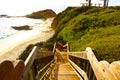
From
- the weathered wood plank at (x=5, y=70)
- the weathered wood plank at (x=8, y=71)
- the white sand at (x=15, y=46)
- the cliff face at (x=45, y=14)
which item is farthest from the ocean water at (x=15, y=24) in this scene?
the weathered wood plank at (x=5, y=70)

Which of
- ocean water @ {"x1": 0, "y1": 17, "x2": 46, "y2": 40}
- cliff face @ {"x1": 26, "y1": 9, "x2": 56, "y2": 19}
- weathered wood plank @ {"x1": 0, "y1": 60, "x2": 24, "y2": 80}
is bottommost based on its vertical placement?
ocean water @ {"x1": 0, "y1": 17, "x2": 46, "y2": 40}

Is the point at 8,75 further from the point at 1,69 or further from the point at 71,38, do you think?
the point at 71,38

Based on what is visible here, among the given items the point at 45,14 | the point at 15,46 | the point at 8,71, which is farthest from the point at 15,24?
the point at 8,71

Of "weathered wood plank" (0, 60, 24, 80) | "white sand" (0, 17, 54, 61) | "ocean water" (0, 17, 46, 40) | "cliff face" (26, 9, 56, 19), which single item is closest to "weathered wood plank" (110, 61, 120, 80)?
"weathered wood plank" (0, 60, 24, 80)

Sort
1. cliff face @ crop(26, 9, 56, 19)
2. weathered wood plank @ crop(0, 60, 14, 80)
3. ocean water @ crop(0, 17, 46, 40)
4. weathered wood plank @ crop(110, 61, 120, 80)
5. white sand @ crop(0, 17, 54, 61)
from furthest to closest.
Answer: cliff face @ crop(26, 9, 56, 19) < ocean water @ crop(0, 17, 46, 40) < white sand @ crop(0, 17, 54, 61) < weathered wood plank @ crop(110, 61, 120, 80) < weathered wood plank @ crop(0, 60, 14, 80)

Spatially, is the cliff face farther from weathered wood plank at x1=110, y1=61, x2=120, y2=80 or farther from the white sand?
weathered wood plank at x1=110, y1=61, x2=120, y2=80

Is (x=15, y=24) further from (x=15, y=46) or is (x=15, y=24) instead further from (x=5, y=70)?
(x=5, y=70)

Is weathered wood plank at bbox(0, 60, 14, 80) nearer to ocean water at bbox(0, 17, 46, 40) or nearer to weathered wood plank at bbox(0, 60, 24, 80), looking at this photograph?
weathered wood plank at bbox(0, 60, 24, 80)

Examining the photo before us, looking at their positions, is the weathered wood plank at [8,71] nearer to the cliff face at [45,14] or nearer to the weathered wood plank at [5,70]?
the weathered wood plank at [5,70]

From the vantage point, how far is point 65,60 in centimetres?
1762

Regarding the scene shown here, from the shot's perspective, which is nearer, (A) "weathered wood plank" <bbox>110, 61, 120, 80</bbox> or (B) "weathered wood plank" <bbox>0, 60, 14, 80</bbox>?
(B) "weathered wood plank" <bbox>0, 60, 14, 80</bbox>

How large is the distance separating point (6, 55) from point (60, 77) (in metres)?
22.3

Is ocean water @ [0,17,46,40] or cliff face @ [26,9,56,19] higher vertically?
cliff face @ [26,9,56,19]

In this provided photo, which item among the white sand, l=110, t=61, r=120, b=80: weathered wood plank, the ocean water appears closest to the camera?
l=110, t=61, r=120, b=80: weathered wood plank
